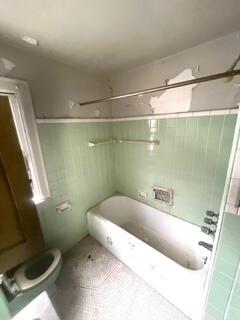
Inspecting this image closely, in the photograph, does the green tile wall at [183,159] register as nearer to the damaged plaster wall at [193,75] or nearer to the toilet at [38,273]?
the damaged plaster wall at [193,75]

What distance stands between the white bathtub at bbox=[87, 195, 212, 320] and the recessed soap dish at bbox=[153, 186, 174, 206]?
0.19 m

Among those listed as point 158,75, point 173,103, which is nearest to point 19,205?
point 173,103

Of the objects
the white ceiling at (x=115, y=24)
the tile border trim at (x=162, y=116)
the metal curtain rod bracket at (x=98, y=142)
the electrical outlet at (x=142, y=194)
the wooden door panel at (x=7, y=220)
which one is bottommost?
the electrical outlet at (x=142, y=194)

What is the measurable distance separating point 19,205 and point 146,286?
1439 mm

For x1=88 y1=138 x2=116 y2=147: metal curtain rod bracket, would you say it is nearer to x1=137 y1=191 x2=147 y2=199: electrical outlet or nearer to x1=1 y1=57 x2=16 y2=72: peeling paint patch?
x1=137 y1=191 x2=147 y2=199: electrical outlet

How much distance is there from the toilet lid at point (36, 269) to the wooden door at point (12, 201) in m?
0.10

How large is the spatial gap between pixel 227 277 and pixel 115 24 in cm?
165

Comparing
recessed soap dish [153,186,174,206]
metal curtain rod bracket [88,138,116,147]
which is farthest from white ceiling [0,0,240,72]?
recessed soap dish [153,186,174,206]

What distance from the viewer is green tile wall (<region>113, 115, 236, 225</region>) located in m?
1.39

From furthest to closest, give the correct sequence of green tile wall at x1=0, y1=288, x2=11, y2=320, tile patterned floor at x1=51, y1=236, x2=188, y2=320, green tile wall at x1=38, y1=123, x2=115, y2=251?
green tile wall at x1=38, y1=123, x2=115, y2=251 → tile patterned floor at x1=51, y1=236, x2=188, y2=320 → green tile wall at x1=0, y1=288, x2=11, y2=320

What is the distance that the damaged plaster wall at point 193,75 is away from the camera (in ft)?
3.99

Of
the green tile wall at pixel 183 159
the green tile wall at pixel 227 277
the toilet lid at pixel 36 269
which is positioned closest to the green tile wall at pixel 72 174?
the toilet lid at pixel 36 269

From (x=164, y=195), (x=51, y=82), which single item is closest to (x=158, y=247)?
(x=164, y=195)

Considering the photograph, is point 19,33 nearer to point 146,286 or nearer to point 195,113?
point 195,113
